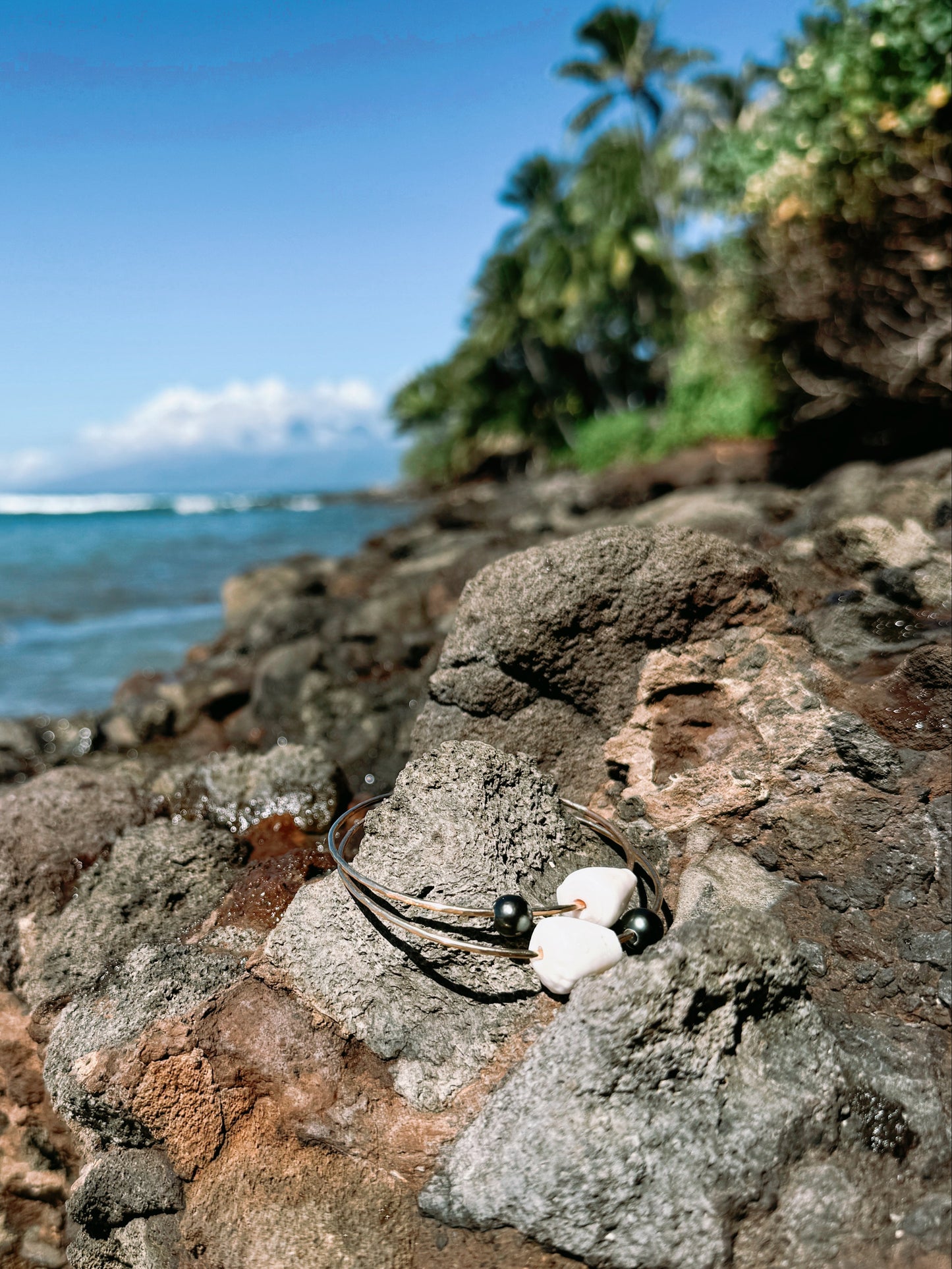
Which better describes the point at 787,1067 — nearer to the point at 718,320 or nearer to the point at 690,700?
the point at 690,700

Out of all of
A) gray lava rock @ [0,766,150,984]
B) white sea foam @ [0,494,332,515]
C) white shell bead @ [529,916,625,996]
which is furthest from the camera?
white sea foam @ [0,494,332,515]

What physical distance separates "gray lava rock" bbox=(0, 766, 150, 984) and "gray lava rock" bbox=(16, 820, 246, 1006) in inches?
3.4

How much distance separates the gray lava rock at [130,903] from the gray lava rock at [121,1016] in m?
0.23

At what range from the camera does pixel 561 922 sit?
2.31 metres

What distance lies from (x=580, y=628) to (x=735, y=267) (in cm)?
1142

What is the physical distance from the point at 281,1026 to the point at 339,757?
7.91ft

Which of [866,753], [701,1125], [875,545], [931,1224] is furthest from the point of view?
[875,545]

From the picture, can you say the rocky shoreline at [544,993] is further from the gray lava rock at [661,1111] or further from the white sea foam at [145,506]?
the white sea foam at [145,506]

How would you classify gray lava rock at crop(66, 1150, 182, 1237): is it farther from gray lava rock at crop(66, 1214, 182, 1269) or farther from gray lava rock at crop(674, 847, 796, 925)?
gray lava rock at crop(674, 847, 796, 925)

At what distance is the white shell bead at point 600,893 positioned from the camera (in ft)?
7.84

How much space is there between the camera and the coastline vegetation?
26.0 ft

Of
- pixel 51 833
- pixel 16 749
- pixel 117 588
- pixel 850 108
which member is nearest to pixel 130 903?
pixel 51 833

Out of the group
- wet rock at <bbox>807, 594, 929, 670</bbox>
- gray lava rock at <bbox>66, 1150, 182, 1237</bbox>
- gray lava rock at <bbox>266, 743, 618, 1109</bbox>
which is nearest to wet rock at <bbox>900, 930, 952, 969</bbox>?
gray lava rock at <bbox>266, 743, 618, 1109</bbox>

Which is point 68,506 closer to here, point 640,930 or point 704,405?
point 704,405
